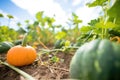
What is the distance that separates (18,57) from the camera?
7.93 ft

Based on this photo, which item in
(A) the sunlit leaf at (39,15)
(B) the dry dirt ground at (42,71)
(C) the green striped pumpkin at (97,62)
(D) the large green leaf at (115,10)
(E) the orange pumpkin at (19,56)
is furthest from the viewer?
(A) the sunlit leaf at (39,15)

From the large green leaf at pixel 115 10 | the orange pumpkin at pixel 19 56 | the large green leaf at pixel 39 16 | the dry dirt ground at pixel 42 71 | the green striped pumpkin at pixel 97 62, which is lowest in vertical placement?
the dry dirt ground at pixel 42 71

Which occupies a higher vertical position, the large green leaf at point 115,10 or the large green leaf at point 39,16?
the large green leaf at point 115,10

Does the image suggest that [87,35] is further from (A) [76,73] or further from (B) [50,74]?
(A) [76,73]

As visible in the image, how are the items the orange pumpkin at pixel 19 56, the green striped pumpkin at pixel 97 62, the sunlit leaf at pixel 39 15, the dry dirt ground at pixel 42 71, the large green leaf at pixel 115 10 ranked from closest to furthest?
the green striped pumpkin at pixel 97 62
the large green leaf at pixel 115 10
the dry dirt ground at pixel 42 71
the orange pumpkin at pixel 19 56
the sunlit leaf at pixel 39 15

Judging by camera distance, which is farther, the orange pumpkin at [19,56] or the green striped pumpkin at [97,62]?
the orange pumpkin at [19,56]

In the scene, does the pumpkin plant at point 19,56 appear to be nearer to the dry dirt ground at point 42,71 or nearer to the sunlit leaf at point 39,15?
the dry dirt ground at point 42,71

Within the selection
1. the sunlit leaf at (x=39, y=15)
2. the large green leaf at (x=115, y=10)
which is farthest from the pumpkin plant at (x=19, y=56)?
the sunlit leaf at (x=39, y=15)

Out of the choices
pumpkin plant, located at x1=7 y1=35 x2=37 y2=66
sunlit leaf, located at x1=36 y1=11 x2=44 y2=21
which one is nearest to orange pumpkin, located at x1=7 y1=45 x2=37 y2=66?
pumpkin plant, located at x1=7 y1=35 x2=37 y2=66

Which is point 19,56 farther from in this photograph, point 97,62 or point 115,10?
point 97,62

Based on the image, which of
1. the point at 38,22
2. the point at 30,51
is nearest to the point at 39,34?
the point at 38,22

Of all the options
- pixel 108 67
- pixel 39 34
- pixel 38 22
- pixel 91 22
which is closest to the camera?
pixel 108 67

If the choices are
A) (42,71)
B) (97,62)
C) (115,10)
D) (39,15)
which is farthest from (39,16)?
(97,62)

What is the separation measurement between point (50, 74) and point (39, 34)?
3.15 m
